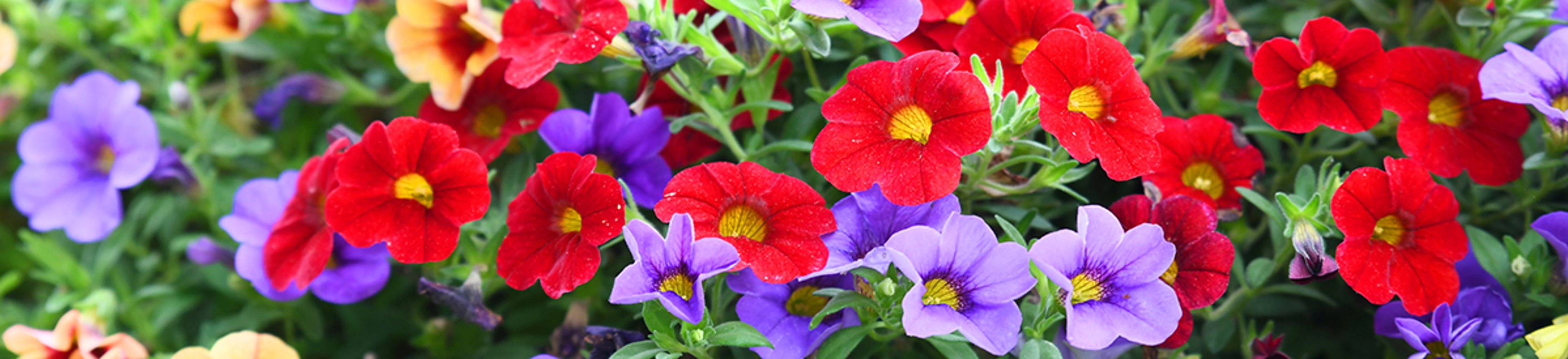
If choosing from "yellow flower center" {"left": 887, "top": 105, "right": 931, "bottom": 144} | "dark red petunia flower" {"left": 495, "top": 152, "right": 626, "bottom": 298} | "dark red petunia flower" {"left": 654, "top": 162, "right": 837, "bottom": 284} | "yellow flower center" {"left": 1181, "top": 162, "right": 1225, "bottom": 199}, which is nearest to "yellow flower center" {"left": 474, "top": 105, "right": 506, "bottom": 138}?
"dark red petunia flower" {"left": 495, "top": 152, "right": 626, "bottom": 298}

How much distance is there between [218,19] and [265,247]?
0.43 metres

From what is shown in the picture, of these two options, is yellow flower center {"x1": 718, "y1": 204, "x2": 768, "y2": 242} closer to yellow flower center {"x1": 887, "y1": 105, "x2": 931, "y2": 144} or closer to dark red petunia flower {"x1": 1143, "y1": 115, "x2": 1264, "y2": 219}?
yellow flower center {"x1": 887, "y1": 105, "x2": 931, "y2": 144}

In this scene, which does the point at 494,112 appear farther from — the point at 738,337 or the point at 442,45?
the point at 738,337

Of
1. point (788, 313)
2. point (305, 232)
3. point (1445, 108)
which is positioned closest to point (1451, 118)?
point (1445, 108)

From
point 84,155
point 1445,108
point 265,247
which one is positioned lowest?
point 84,155

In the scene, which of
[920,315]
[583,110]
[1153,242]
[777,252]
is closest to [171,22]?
[583,110]

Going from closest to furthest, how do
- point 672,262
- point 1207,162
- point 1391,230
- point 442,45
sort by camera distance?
point 672,262 < point 1391,230 < point 1207,162 < point 442,45

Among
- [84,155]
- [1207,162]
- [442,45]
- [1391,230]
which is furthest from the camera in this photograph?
[84,155]

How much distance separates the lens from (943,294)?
28.7 inches

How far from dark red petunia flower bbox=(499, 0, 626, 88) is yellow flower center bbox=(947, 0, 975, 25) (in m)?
0.30

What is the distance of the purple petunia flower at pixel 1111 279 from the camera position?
0.68m

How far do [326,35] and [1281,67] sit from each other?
1084 millimetres

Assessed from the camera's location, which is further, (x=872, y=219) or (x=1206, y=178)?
(x=1206, y=178)

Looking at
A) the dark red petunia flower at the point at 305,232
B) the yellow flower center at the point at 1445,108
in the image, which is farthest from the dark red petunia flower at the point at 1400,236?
the dark red petunia flower at the point at 305,232
